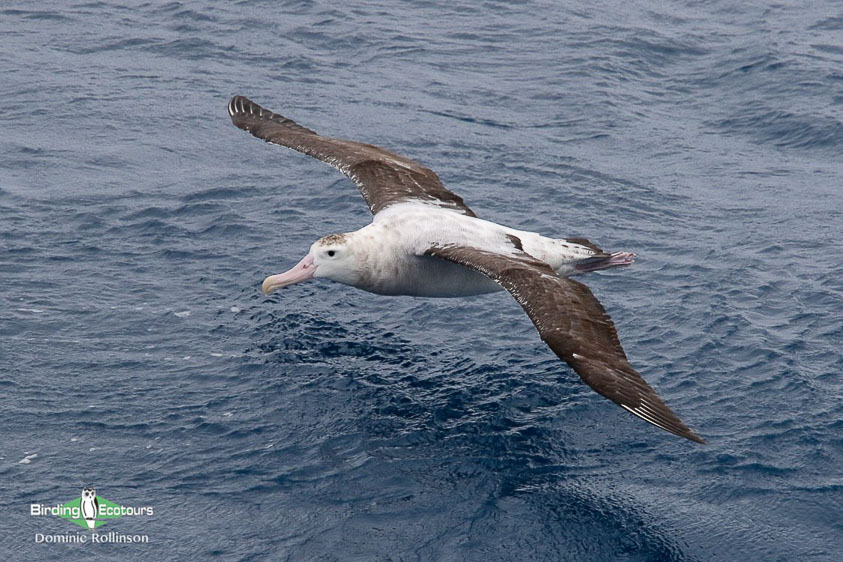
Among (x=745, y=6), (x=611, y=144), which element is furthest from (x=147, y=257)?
(x=745, y=6)

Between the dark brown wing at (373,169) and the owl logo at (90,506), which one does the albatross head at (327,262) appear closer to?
the dark brown wing at (373,169)

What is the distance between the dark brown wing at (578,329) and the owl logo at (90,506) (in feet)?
16.4

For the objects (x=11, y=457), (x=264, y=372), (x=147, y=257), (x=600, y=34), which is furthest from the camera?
(x=600, y=34)

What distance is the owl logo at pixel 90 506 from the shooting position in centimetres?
1222

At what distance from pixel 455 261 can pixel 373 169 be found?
312cm

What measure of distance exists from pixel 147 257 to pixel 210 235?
1.20 metres

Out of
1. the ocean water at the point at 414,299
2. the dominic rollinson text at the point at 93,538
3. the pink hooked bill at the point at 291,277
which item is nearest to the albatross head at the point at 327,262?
the pink hooked bill at the point at 291,277

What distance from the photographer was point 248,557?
11.7 metres

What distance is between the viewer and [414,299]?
17125 millimetres

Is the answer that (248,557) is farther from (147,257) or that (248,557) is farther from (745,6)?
(745,6)

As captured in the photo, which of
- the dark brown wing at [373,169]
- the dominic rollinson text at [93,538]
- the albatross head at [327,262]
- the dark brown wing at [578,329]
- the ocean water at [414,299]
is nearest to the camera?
the dark brown wing at [578,329]

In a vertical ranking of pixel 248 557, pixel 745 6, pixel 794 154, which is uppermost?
pixel 745 6

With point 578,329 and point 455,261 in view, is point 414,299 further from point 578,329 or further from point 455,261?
point 578,329

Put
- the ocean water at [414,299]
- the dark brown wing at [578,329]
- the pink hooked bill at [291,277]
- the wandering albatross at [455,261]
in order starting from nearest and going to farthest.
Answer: the dark brown wing at [578,329], the wandering albatross at [455,261], the ocean water at [414,299], the pink hooked bill at [291,277]
